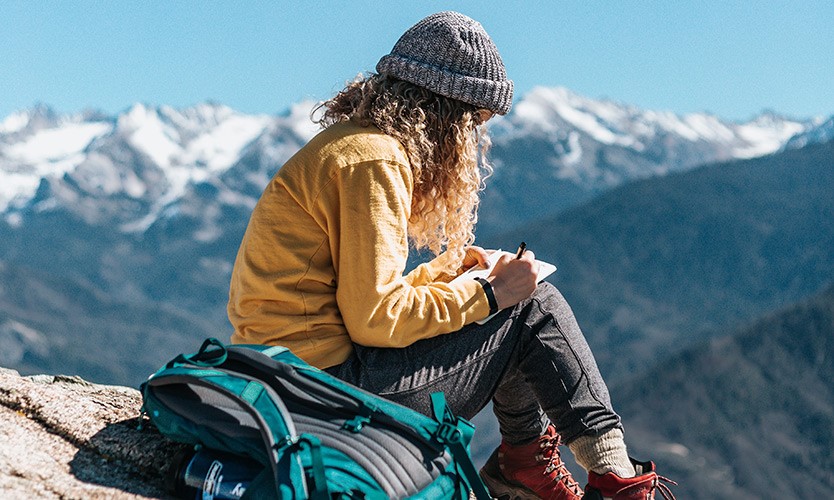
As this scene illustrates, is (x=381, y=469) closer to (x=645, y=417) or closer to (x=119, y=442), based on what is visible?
(x=119, y=442)

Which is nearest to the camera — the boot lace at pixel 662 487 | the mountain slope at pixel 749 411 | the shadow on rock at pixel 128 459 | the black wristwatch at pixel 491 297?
the shadow on rock at pixel 128 459

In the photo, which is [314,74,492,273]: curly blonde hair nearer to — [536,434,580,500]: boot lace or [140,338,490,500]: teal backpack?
[140,338,490,500]: teal backpack

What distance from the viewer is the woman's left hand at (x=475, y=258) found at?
16.9 feet

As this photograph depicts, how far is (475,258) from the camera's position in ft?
17.2

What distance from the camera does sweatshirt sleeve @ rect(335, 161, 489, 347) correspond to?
4219mm

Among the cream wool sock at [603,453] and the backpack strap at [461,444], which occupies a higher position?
the cream wool sock at [603,453]

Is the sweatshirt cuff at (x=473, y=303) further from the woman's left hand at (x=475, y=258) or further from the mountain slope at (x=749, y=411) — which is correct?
the mountain slope at (x=749, y=411)

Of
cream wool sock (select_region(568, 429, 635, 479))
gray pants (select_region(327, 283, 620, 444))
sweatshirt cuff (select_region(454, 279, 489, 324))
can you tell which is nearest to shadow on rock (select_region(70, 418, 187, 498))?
gray pants (select_region(327, 283, 620, 444))

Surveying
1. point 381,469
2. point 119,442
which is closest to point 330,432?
point 381,469

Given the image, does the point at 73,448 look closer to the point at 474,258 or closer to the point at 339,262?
the point at 339,262

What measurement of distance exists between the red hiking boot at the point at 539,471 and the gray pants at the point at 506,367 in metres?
0.58

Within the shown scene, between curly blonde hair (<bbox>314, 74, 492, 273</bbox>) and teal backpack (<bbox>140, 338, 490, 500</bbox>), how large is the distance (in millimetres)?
1035

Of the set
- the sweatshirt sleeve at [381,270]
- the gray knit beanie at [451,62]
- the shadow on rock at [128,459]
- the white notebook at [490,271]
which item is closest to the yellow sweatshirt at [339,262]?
the sweatshirt sleeve at [381,270]

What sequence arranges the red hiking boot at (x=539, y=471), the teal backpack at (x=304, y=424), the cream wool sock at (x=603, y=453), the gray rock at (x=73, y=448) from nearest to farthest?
the teal backpack at (x=304, y=424) → the gray rock at (x=73, y=448) → the cream wool sock at (x=603, y=453) → the red hiking boot at (x=539, y=471)
